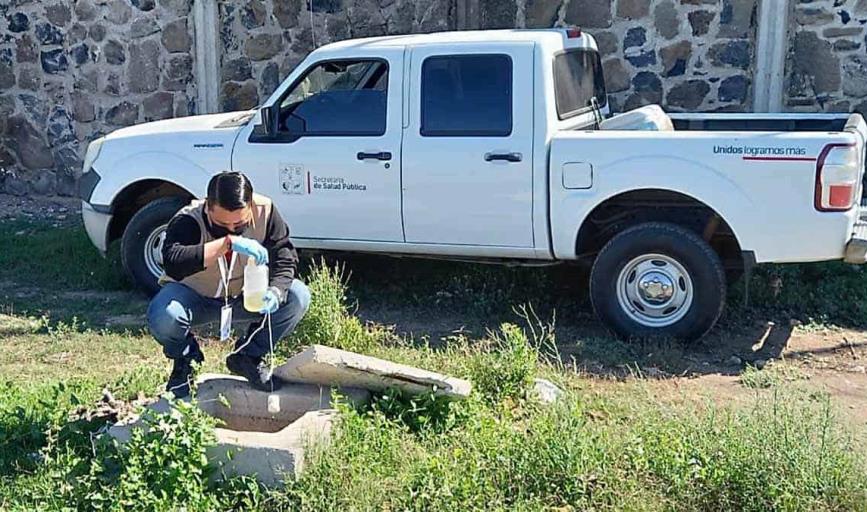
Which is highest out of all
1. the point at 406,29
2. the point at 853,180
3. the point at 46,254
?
the point at 406,29

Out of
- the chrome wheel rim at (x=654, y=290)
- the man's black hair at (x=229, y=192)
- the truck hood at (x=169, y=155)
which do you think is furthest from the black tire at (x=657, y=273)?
the truck hood at (x=169, y=155)

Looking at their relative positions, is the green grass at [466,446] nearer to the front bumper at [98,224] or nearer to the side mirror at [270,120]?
the side mirror at [270,120]

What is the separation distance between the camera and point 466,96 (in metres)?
7.24

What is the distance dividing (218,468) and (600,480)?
1.68m

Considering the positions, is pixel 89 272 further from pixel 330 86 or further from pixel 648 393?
pixel 648 393

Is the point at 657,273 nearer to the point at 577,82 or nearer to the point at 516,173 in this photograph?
the point at 516,173

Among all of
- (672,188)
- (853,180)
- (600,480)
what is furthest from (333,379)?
Result: (853,180)

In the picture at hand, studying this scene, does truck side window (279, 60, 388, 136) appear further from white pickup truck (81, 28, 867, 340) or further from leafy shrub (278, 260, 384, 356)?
leafy shrub (278, 260, 384, 356)

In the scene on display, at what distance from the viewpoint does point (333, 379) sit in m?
5.28

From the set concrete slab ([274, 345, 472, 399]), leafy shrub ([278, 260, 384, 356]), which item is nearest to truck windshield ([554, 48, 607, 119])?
leafy shrub ([278, 260, 384, 356])

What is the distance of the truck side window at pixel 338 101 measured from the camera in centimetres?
744

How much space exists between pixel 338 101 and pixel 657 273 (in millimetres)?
2556

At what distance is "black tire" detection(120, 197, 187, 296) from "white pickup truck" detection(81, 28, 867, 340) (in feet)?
0.04

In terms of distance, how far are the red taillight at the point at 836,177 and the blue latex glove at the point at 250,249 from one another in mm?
3396
